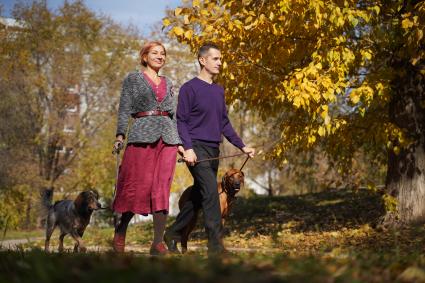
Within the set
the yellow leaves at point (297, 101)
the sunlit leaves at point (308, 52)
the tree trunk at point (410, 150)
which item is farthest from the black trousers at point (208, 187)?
the tree trunk at point (410, 150)

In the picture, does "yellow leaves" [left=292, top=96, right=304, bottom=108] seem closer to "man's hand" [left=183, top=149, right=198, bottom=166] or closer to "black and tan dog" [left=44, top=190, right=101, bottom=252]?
"man's hand" [left=183, top=149, right=198, bottom=166]

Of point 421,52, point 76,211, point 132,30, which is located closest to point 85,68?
point 132,30

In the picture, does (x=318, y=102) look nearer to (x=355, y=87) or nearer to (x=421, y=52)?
(x=355, y=87)

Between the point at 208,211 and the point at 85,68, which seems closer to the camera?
the point at 208,211

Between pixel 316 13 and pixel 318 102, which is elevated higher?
pixel 316 13

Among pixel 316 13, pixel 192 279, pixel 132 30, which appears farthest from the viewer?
pixel 132 30

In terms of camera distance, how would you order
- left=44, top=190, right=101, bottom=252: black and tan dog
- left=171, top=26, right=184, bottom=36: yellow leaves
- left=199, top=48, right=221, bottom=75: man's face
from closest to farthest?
left=199, top=48, right=221, bottom=75: man's face, left=171, top=26, right=184, bottom=36: yellow leaves, left=44, top=190, right=101, bottom=252: black and tan dog

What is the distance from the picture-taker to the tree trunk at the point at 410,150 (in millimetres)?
9188

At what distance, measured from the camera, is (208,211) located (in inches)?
236

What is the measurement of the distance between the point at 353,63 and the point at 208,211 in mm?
3625

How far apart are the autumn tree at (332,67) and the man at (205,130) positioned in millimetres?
1782

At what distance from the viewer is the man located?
5.97 meters

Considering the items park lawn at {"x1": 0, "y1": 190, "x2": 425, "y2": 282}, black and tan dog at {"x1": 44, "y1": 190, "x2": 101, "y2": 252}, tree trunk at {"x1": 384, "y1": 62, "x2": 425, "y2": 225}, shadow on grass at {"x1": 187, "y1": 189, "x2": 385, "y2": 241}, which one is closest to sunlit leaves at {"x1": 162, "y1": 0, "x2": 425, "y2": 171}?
tree trunk at {"x1": 384, "y1": 62, "x2": 425, "y2": 225}

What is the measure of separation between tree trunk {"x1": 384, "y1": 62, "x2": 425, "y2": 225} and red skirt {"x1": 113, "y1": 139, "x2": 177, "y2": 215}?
14.9 feet
